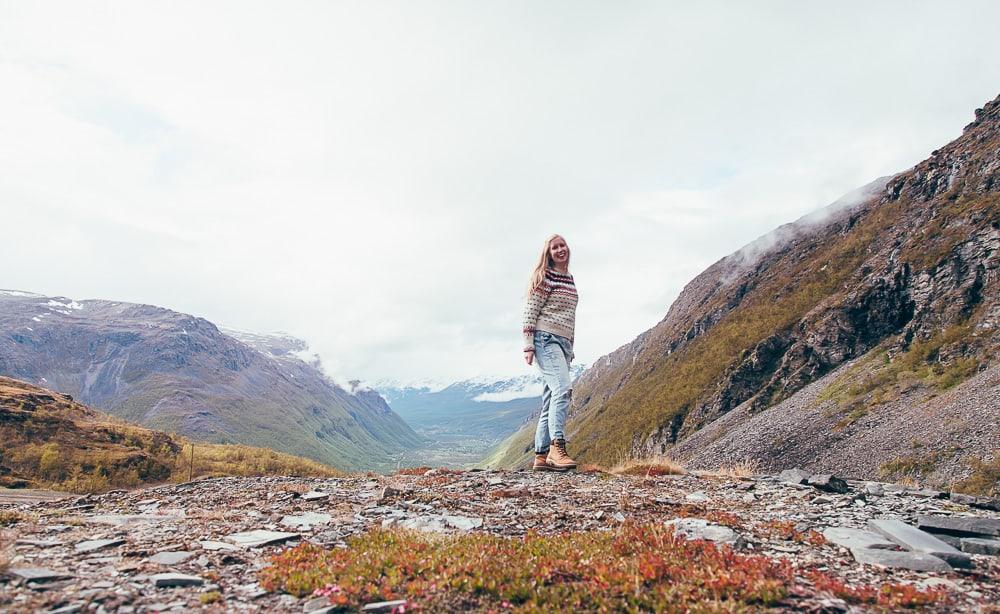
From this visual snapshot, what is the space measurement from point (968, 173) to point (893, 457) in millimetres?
101717

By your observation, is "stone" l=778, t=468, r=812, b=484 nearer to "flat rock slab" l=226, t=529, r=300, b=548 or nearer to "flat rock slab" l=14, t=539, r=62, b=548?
"flat rock slab" l=226, t=529, r=300, b=548

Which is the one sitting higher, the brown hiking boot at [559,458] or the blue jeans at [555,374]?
the blue jeans at [555,374]

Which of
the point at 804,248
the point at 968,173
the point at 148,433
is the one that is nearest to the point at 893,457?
the point at 148,433

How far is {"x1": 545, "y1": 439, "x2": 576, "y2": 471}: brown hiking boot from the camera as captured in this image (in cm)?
1479

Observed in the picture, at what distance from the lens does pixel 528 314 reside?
14422 millimetres

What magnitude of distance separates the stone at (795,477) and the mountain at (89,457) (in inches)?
715

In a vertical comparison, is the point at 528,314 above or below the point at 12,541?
above

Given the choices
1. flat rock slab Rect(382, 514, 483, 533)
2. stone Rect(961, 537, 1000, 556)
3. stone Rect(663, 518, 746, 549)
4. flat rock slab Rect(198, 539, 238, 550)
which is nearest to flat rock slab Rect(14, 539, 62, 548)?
flat rock slab Rect(198, 539, 238, 550)

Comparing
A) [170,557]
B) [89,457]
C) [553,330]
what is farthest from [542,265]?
[89,457]

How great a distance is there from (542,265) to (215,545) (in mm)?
10514

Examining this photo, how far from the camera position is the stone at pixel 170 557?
5.62 m

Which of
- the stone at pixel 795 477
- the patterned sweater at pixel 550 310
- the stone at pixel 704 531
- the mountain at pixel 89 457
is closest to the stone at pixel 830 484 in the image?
the stone at pixel 795 477

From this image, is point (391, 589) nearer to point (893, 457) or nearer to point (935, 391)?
point (893, 457)

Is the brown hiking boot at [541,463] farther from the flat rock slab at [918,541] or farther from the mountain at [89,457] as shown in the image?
the mountain at [89,457]
